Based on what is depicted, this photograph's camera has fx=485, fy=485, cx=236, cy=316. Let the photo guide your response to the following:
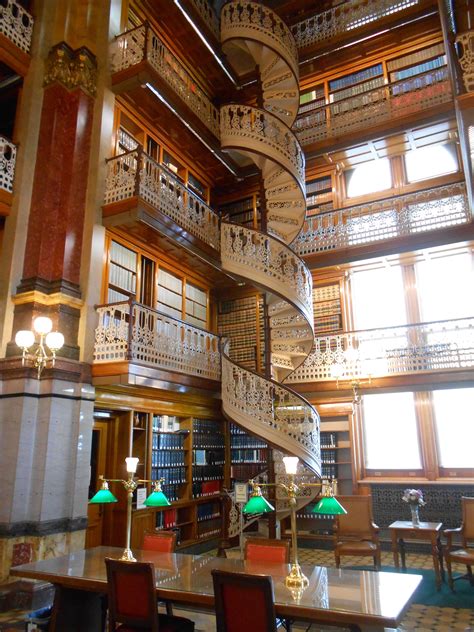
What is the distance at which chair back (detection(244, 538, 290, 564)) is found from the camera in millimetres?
4078

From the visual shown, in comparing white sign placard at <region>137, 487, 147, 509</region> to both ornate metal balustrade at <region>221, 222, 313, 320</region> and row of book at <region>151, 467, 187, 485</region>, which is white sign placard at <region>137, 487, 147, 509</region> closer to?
row of book at <region>151, 467, 187, 485</region>

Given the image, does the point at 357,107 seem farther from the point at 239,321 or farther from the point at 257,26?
the point at 239,321

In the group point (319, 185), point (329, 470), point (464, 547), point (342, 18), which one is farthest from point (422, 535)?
point (342, 18)

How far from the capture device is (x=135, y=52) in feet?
23.8

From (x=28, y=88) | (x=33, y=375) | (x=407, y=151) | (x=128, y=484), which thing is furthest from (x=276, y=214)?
(x=128, y=484)

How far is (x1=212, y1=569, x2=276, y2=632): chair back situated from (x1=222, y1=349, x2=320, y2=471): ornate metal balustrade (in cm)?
380

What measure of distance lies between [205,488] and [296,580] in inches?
222

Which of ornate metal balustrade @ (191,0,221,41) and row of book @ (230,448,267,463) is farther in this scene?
row of book @ (230,448,267,463)

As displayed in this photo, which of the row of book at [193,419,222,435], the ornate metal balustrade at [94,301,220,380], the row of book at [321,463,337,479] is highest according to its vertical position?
the ornate metal balustrade at [94,301,220,380]

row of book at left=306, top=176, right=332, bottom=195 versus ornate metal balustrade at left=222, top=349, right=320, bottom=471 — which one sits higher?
row of book at left=306, top=176, right=332, bottom=195

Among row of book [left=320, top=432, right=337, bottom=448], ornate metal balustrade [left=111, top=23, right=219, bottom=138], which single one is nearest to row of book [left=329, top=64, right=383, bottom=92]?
ornate metal balustrade [left=111, top=23, right=219, bottom=138]

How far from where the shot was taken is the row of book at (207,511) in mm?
8392

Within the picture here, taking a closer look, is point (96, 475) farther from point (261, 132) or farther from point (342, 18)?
point (342, 18)

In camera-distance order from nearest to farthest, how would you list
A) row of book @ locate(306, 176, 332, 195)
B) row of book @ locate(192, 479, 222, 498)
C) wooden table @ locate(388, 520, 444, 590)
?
wooden table @ locate(388, 520, 444, 590) → row of book @ locate(192, 479, 222, 498) → row of book @ locate(306, 176, 332, 195)
